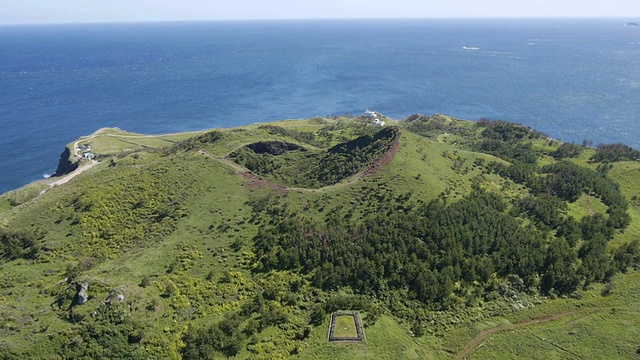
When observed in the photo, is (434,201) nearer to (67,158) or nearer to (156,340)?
(156,340)

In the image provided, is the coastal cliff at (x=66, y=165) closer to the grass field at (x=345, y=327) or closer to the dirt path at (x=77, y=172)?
the dirt path at (x=77, y=172)

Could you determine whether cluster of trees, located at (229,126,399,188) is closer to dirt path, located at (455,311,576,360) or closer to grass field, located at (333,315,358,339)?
grass field, located at (333,315,358,339)

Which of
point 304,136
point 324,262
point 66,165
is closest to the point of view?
point 324,262

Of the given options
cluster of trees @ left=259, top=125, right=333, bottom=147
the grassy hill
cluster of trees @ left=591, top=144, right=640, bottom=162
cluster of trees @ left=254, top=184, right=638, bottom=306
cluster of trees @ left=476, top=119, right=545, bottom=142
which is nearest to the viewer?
the grassy hill

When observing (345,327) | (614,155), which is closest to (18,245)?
(345,327)

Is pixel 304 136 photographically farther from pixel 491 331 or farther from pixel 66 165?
pixel 491 331

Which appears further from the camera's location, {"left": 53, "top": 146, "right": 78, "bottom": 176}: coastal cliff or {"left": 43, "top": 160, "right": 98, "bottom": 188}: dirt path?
{"left": 53, "top": 146, "right": 78, "bottom": 176}: coastal cliff

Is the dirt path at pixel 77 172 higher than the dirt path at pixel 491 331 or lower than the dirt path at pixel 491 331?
lower

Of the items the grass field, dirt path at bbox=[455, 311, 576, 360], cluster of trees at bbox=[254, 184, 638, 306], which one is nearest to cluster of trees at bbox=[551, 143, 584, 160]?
cluster of trees at bbox=[254, 184, 638, 306]

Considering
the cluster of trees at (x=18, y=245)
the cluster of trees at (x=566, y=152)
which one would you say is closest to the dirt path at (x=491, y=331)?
the cluster of trees at (x=18, y=245)
